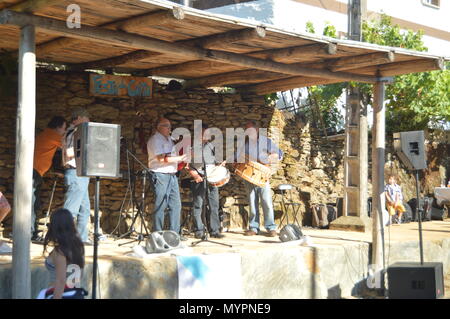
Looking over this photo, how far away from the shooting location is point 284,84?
1070cm

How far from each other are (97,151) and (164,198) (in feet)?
7.09

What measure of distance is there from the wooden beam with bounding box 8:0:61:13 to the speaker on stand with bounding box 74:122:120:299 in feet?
3.57

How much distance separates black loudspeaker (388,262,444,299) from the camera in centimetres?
776

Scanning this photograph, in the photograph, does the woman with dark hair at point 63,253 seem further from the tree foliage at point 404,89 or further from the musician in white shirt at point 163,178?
the tree foliage at point 404,89

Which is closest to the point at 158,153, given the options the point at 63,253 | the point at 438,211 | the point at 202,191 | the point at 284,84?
the point at 202,191

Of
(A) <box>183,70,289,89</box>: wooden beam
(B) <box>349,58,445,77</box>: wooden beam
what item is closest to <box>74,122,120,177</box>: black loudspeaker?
(A) <box>183,70,289,89</box>: wooden beam

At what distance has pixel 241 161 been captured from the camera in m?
9.76

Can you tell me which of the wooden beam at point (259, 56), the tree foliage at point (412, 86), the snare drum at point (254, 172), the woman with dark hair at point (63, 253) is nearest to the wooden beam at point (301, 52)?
the wooden beam at point (259, 56)

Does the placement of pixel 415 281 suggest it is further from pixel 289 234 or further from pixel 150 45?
pixel 150 45

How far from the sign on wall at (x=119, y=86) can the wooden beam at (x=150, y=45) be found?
2617mm

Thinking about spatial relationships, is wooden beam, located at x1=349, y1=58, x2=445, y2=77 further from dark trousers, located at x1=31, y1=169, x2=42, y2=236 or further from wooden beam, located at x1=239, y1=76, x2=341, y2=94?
dark trousers, located at x1=31, y1=169, x2=42, y2=236

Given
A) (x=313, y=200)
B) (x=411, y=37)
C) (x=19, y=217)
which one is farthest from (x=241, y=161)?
(x=411, y=37)

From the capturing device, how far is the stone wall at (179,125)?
974 centimetres

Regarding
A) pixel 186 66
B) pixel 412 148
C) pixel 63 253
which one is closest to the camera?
pixel 63 253
